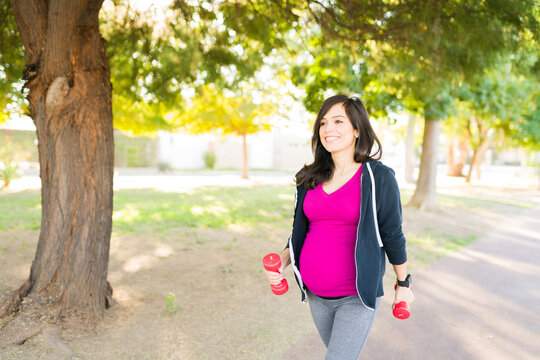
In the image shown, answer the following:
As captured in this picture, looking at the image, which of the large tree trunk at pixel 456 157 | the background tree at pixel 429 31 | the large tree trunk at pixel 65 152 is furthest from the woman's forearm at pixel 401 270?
the large tree trunk at pixel 456 157

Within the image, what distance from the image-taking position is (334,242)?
2205 mm

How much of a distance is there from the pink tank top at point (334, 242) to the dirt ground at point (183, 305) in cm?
162

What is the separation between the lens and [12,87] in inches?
267

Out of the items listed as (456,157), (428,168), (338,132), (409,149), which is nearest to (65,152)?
(338,132)

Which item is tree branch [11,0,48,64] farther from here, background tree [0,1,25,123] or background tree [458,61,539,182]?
background tree [458,61,539,182]

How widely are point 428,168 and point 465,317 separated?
28.4 ft

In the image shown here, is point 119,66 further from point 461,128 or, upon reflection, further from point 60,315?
point 461,128

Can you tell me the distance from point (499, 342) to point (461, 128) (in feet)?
81.8

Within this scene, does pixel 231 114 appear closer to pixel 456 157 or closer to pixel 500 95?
pixel 500 95

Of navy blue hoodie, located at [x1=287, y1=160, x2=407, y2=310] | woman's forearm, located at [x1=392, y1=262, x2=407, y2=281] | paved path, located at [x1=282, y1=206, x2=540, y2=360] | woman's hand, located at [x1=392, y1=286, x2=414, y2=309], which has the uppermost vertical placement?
navy blue hoodie, located at [x1=287, y1=160, x2=407, y2=310]

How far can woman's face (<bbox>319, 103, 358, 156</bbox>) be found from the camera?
91.7 inches

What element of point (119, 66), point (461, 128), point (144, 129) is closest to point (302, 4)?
point (119, 66)

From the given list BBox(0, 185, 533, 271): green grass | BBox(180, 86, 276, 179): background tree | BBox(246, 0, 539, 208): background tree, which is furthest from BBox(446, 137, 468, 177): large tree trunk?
BBox(246, 0, 539, 208): background tree

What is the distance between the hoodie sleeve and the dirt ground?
6.03ft
